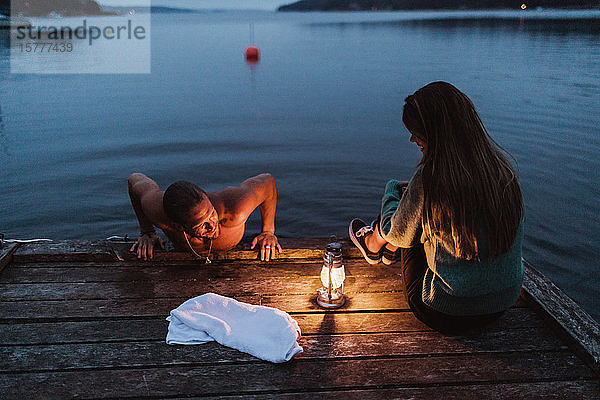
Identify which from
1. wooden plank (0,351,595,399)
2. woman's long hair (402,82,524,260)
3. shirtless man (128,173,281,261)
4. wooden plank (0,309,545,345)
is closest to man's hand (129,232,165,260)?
shirtless man (128,173,281,261)

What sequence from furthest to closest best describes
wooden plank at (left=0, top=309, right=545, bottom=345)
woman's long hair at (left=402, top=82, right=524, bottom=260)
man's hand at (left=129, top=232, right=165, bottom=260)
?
man's hand at (left=129, top=232, right=165, bottom=260) → wooden plank at (left=0, top=309, right=545, bottom=345) → woman's long hair at (left=402, top=82, right=524, bottom=260)

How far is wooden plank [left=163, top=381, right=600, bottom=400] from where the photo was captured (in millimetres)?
2668

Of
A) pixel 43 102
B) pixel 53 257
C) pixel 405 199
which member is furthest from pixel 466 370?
pixel 43 102

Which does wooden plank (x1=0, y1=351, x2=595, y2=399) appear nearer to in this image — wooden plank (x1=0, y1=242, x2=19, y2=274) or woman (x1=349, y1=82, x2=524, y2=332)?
woman (x1=349, y1=82, x2=524, y2=332)

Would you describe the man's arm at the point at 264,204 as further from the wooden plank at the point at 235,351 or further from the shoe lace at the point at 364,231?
the wooden plank at the point at 235,351

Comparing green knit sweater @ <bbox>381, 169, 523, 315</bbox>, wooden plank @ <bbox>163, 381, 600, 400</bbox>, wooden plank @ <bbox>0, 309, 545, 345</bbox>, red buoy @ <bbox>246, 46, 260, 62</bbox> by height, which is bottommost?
wooden plank @ <bbox>163, 381, 600, 400</bbox>

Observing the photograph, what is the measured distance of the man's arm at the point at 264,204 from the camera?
409cm

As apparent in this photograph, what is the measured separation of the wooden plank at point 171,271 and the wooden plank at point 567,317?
972 mm

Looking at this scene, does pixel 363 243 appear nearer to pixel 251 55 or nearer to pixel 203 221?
pixel 203 221

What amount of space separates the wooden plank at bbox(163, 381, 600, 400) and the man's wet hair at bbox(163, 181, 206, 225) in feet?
4.16

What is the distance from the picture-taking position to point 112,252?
4113 millimetres

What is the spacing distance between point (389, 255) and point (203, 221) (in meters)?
1.41

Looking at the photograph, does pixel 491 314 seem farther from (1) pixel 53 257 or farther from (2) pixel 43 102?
(2) pixel 43 102

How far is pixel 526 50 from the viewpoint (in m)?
27.0
